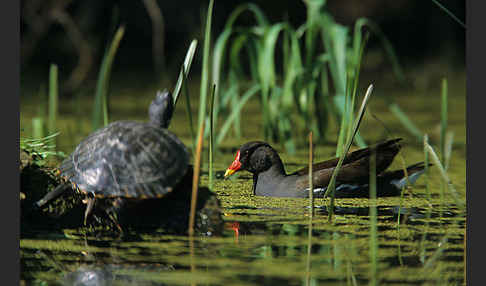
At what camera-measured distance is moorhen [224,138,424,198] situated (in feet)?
13.5

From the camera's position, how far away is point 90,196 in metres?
3.32

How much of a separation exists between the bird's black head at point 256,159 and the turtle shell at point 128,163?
2.89ft

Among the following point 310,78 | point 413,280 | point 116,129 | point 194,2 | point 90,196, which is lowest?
point 413,280

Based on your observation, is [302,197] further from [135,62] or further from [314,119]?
[135,62]

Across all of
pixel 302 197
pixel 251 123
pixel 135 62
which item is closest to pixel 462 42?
pixel 135 62

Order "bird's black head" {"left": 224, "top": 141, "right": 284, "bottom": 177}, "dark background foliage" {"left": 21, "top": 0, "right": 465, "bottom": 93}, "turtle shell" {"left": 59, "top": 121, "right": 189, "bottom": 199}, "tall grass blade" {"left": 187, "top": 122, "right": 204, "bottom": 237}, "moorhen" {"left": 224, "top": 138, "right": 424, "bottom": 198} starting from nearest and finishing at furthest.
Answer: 1. "tall grass blade" {"left": 187, "top": 122, "right": 204, "bottom": 237}
2. "turtle shell" {"left": 59, "top": 121, "right": 189, "bottom": 199}
3. "moorhen" {"left": 224, "top": 138, "right": 424, "bottom": 198}
4. "bird's black head" {"left": 224, "top": 141, "right": 284, "bottom": 177}
5. "dark background foliage" {"left": 21, "top": 0, "right": 465, "bottom": 93}

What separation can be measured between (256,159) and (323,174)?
416 millimetres

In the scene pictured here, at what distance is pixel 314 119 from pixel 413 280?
146 inches

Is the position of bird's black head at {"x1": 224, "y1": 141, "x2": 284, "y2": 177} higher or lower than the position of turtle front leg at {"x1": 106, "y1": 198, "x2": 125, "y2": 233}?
higher

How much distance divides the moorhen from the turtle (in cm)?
84

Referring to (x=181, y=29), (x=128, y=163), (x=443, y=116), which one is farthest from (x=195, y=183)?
(x=181, y=29)

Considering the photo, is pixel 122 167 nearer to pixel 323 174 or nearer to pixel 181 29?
pixel 323 174

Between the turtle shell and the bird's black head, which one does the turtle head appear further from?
the bird's black head

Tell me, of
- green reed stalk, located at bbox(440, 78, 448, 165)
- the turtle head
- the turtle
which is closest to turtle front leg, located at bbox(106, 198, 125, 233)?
the turtle
